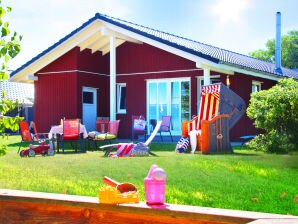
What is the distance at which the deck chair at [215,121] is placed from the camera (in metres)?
11.1

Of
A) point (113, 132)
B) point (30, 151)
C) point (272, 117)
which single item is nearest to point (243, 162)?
point (272, 117)

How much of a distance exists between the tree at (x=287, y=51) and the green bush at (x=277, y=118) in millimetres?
45132

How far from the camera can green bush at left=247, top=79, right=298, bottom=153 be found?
11.5 meters

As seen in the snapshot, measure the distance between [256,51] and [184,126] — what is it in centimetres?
5390

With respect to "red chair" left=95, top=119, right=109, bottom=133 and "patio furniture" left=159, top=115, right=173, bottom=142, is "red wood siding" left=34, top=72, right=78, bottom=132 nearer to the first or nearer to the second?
"red chair" left=95, top=119, right=109, bottom=133

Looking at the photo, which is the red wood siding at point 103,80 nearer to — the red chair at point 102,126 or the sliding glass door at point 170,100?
the sliding glass door at point 170,100

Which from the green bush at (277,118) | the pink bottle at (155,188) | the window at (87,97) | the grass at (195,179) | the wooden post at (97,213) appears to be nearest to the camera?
the wooden post at (97,213)

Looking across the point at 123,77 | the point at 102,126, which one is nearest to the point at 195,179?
the point at 102,126

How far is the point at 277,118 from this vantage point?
11.9m

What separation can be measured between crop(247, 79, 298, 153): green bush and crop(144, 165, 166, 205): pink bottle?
902cm

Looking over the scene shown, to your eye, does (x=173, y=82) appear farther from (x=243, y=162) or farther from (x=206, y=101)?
(x=243, y=162)

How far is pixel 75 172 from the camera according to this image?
7.61 m

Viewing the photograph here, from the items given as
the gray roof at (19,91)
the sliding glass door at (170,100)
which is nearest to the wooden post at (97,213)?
the sliding glass door at (170,100)

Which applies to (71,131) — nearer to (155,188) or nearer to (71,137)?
(71,137)
